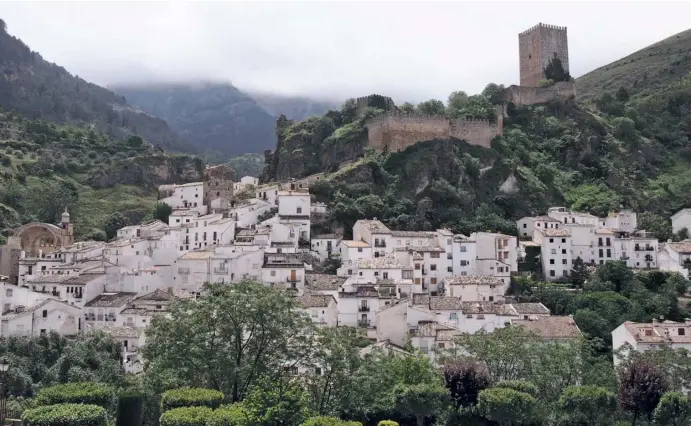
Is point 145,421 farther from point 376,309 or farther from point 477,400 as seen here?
point 376,309

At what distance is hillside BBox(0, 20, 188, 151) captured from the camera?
14900 cm

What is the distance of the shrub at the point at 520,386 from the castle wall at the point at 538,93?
70120 millimetres

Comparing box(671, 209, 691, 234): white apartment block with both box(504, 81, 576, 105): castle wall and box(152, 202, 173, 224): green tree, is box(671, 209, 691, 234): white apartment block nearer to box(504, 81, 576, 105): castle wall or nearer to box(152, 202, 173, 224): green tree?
box(504, 81, 576, 105): castle wall

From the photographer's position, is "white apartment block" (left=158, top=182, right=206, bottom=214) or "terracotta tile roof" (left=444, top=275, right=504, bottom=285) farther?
"white apartment block" (left=158, top=182, right=206, bottom=214)

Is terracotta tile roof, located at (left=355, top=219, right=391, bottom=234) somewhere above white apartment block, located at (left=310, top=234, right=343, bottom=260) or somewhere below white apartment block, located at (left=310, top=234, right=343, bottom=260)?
above

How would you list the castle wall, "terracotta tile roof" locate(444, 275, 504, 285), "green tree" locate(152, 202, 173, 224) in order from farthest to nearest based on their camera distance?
the castle wall
"green tree" locate(152, 202, 173, 224)
"terracotta tile roof" locate(444, 275, 504, 285)

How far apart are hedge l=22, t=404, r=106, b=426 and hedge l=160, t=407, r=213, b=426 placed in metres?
2.49

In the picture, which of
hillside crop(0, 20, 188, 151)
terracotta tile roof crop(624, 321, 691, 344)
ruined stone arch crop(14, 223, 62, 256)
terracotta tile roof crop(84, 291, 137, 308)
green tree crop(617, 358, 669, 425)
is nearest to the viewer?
green tree crop(617, 358, 669, 425)

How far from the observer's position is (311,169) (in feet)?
287

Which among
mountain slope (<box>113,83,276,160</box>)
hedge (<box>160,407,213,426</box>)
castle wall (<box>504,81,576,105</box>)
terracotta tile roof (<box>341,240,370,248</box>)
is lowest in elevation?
hedge (<box>160,407,213,426</box>)

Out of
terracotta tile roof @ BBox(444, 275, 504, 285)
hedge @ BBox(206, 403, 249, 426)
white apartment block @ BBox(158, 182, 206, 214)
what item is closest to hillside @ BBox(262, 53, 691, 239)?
white apartment block @ BBox(158, 182, 206, 214)

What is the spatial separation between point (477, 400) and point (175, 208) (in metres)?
50.3

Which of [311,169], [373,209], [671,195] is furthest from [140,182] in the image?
[671,195]

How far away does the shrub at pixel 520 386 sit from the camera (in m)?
36.7
